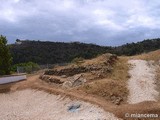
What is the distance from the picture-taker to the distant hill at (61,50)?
75.4 meters

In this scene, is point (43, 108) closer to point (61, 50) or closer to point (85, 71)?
point (85, 71)

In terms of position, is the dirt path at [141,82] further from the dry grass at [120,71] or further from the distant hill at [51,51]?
the distant hill at [51,51]

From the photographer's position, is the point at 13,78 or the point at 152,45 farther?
the point at 152,45

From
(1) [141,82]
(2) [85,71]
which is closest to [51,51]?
(2) [85,71]

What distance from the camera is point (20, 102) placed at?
34969mm

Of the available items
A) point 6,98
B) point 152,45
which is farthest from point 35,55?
point 6,98

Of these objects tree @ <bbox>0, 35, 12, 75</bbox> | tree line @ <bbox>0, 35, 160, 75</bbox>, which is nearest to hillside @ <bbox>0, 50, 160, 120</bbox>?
tree @ <bbox>0, 35, 12, 75</bbox>

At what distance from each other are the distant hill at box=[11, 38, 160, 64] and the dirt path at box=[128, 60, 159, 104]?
29.3m

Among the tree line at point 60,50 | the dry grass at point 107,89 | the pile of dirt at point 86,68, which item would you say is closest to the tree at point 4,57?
→ the pile of dirt at point 86,68

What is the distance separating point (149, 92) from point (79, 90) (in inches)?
254

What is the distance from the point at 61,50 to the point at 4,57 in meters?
40.8

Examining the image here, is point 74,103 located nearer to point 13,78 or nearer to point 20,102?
point 20,102

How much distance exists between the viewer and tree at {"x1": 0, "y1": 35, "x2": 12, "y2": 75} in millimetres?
44559

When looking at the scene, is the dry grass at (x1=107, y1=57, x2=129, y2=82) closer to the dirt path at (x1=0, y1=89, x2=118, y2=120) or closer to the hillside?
the hillside
